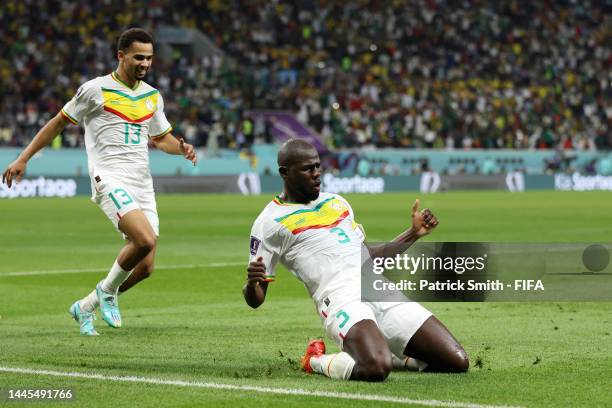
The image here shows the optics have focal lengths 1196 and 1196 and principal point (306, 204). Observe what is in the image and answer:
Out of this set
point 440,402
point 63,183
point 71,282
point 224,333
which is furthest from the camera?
point 63,183

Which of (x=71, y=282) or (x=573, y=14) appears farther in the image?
(x=573, y=14)

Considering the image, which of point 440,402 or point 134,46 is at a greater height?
point 134,46

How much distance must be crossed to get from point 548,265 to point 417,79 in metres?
38.2

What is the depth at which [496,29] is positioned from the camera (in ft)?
193

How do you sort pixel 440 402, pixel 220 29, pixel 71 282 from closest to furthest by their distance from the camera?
1. pixel 440 402
2. pixel 71 282
3. pixel 220 29

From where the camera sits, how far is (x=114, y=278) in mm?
10297

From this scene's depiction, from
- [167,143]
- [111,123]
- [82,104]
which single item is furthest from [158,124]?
[82,104]

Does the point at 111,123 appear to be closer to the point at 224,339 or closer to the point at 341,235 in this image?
the point at 224,339

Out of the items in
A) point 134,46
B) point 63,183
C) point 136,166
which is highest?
point 134,46

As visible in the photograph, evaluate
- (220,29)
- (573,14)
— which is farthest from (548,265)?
(573,14)

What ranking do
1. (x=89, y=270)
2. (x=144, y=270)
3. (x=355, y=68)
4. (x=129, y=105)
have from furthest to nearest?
1. (x=355, y=68)
2. (x=89, y=270)
3. (x=144, y=270)
4. (x=129, y=105)

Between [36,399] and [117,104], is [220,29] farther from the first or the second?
[36,399]

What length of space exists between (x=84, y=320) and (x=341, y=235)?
3149mm

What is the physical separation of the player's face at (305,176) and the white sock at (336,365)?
1.07 meters
